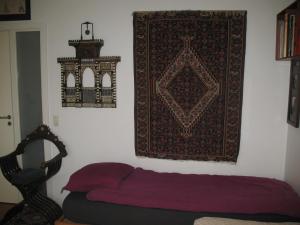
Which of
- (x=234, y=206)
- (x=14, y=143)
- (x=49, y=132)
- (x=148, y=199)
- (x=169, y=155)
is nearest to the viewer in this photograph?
(x=234, y=206)

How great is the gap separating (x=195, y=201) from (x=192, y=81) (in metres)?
1.14

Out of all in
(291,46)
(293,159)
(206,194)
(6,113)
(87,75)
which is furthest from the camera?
(6,113)

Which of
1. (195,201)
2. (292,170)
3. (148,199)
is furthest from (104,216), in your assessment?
(292,170)

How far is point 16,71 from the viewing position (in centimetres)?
312

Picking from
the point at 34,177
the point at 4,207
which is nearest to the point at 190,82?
the point at 34,177

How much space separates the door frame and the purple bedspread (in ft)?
4.10

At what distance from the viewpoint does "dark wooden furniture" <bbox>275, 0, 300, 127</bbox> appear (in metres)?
1.99

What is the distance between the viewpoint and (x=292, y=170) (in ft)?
7.83

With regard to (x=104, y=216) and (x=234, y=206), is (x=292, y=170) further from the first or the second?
(x=104, y=216)

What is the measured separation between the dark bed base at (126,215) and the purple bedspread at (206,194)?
4 centimetres

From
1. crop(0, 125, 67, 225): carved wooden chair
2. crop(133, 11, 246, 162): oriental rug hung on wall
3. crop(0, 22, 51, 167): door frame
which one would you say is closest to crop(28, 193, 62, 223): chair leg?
crop(0, 125, 67, 225): carved wooden chair

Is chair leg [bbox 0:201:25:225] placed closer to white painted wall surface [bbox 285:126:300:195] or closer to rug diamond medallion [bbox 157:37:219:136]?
rug diamond medallion [bbox 157:37:219:136]

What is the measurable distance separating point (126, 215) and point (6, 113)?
2.01 m

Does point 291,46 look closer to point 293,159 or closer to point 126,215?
point 293,159
